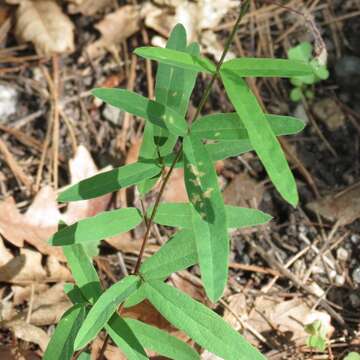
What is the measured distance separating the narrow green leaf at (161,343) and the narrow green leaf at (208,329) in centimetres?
13

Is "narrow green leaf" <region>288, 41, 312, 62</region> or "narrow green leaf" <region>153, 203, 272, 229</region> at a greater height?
"narrow green leaf" <region>288, 41, 312, 62</region>

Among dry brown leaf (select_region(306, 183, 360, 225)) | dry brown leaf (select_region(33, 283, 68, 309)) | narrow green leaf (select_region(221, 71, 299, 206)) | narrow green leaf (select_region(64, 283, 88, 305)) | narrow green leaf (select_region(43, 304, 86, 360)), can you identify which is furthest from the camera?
dry brown leaf (select_region(306, 183, 360, 225))

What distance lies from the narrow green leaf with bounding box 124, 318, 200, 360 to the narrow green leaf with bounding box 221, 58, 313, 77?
0.72 metres

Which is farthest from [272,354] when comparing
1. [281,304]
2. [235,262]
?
[235,262]

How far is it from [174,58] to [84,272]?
708 millimetres

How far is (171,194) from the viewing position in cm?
258

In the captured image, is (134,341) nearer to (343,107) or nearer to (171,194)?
(171,194)

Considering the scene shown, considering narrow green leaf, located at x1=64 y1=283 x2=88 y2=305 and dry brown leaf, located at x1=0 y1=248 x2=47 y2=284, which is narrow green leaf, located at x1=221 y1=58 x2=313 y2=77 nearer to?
narrow green leaf, located at x1=64 y1=283 x2=88 y2=305

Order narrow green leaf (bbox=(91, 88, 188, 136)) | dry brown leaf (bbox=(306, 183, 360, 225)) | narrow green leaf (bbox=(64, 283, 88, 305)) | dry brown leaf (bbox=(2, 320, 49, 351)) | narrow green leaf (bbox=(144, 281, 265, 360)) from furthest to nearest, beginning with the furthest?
dry brown leaf (bbox=(306, 183, 360, 225)) < dry brown leaf (bbox=(2, 320, 49, 351)) < narrow green leaf (bbox=(64, 283, 88, 305)) < narrow green leaf (bbox=(144, 281, 265, 360)) < narrow green leaf (bbox=(91, 88, 188, 136))

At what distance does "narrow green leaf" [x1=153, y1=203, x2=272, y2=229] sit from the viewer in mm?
1588

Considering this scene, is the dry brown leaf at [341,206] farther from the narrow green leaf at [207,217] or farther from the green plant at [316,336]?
the narrow green leaf at [207,217]

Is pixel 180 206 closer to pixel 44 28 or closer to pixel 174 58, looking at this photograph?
pixel 174 58

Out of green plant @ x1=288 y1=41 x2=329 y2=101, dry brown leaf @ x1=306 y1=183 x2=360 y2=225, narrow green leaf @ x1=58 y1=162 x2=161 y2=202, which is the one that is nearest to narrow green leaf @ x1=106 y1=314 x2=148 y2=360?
narrow green leaf @ x1=58 y1=162 x2=161 y2=202

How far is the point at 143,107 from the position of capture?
1.42 metres
